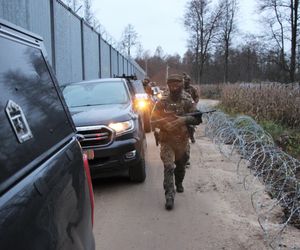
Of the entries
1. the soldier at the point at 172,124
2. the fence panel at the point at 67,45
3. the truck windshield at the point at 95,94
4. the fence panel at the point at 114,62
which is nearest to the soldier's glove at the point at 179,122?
the soldier at the point at 172,124

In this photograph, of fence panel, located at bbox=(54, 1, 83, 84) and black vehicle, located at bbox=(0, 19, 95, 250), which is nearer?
black vehicle, located at bbox=(0, 19, 95, 250)

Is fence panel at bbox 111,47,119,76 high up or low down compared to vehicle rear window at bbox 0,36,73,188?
up

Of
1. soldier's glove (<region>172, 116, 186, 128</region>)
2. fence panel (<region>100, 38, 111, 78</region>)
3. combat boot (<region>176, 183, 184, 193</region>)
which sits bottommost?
combat boot (<region>176, 183, 184, 193</region>)

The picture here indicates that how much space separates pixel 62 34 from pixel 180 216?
1056 centimetres

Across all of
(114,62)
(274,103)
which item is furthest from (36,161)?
(114,62)

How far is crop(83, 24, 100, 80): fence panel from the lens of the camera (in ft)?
66.8

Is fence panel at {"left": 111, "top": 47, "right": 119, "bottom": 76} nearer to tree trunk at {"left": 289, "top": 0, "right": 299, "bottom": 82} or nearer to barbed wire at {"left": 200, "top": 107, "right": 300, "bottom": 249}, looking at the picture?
tree trunk at {"left": 289, "top": 0, "right": 299, "bottom": 82}

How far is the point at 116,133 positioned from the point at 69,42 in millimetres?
10029

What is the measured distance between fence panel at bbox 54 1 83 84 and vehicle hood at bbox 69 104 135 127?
6.39 metres

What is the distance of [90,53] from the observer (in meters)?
22.0

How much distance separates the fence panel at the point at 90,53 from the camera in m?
20.4

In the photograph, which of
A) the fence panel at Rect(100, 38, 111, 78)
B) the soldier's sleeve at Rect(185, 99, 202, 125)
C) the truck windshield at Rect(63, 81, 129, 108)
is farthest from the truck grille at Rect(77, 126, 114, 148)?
the fence panel at Rect(100, 38, 111, 78)

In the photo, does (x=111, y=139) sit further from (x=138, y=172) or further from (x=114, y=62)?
(x=114, y=62)

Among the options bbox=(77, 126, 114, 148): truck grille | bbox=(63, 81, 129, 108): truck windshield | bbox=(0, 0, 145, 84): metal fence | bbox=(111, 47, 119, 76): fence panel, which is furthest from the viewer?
bbox=(111, 47, 119, 76): fence panel
